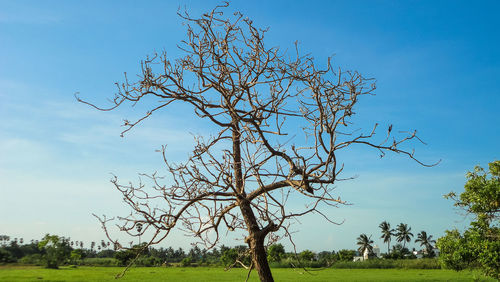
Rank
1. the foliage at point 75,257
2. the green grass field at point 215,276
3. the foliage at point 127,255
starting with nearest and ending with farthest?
the foliage at point 127,255
the green grass field at point 215,276
the foliage at point 75,257

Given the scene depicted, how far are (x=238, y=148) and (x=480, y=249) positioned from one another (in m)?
9.20

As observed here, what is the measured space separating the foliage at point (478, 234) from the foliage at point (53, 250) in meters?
51.4

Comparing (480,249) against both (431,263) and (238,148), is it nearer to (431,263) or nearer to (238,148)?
Result: (238,148)

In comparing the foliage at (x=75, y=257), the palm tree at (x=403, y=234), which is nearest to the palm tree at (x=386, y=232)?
the palm tree at (x=403, y=234)

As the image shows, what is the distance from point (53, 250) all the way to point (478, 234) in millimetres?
54804

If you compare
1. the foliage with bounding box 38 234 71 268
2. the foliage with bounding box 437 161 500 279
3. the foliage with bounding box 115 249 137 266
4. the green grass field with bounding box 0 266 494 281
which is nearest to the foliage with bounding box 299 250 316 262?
the green grass field with bounding box 0 266 494 281

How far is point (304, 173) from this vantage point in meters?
2.97

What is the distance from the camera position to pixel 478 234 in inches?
416

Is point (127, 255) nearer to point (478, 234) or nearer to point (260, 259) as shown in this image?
point (260, 259)

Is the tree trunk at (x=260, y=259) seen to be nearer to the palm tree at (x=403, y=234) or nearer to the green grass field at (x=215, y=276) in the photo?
the green grass field at (x=215, y=276)

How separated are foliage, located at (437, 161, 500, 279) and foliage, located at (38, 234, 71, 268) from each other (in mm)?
51418

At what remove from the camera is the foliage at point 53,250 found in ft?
170

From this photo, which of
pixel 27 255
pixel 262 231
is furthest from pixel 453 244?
pixel 27 255

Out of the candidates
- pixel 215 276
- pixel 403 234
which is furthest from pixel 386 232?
pixel 215 276
